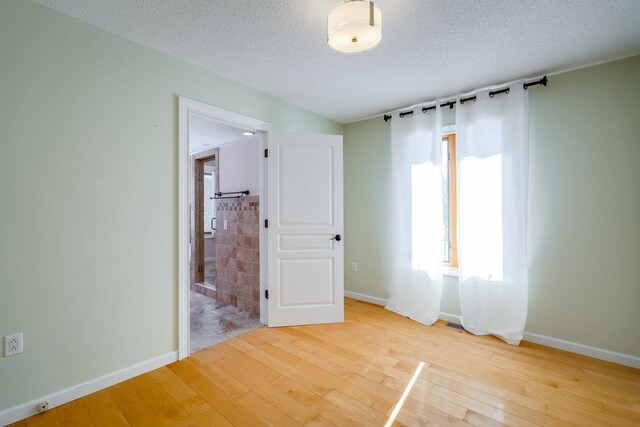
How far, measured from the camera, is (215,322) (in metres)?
3.15

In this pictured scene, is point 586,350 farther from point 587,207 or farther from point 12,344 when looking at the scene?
point 12,344

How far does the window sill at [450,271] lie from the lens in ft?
10.2

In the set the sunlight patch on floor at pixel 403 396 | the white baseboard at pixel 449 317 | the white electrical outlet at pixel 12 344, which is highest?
the white electrical outlet at pixel 12 344

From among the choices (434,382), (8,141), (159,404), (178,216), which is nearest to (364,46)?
(178,216)

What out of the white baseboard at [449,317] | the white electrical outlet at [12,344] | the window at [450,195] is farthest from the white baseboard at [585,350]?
the white electrical outlet at [12,344]

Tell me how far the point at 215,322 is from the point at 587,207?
375cm

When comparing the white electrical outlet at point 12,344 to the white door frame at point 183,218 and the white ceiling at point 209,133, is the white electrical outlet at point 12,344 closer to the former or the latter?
the white door frame at point 183,218

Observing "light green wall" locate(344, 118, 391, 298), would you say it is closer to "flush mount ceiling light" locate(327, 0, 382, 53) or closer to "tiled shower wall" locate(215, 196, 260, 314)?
"tiled shower wall" locate(215, 196, 260, 314)

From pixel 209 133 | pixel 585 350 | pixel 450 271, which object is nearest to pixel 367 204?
pixel 450 271

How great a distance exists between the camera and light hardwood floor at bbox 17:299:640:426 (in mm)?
1663

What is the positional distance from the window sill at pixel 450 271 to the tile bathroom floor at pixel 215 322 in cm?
214

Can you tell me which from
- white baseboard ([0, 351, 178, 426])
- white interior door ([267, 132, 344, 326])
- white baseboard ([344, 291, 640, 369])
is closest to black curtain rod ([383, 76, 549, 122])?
white interior door ([267, 132, 344, 326])

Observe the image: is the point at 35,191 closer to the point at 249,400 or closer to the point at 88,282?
the point at 88,282

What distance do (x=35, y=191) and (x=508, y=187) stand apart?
362 cm
